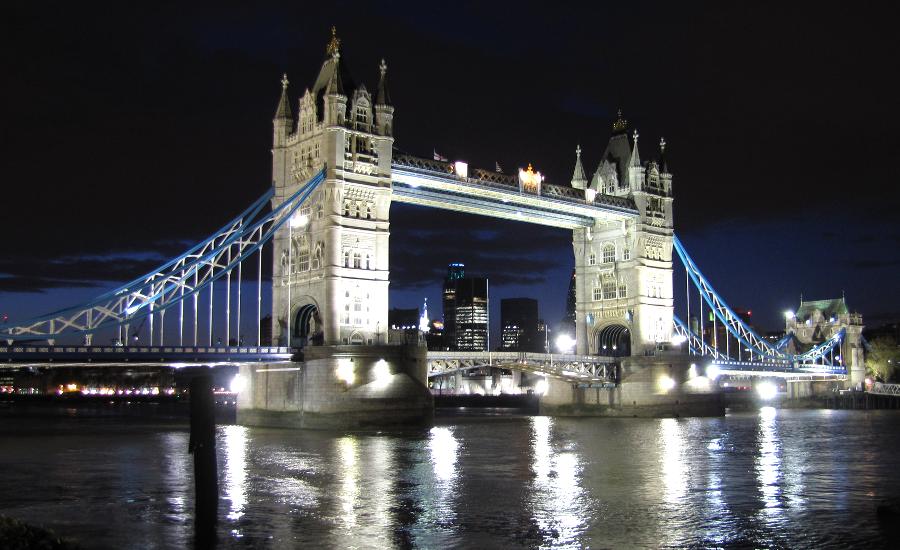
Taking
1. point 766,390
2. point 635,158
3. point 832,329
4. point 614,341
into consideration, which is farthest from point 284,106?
point 832,329

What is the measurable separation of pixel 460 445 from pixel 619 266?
128ft

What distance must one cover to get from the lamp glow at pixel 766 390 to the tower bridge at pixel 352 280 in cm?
4072

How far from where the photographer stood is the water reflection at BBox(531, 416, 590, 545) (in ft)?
83.7

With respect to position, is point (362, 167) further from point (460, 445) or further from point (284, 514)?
point (284, 514)

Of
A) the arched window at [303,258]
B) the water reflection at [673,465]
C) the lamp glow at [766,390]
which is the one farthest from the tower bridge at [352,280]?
the lamp glow at [766,390]

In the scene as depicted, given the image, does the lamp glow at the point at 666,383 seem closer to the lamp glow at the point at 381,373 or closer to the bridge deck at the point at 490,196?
the bridge deck at the point at 490,196

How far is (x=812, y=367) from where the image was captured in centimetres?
11219

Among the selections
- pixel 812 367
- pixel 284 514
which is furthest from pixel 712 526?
pixel 812 367

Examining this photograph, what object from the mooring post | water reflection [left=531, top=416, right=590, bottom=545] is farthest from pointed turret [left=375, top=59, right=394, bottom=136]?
the mooring post

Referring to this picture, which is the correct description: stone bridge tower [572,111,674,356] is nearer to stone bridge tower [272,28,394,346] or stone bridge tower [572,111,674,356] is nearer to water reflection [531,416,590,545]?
stone bridge tower [272,28,394,346]

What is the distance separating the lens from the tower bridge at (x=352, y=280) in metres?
59.8

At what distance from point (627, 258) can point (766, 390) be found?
47.5 meters

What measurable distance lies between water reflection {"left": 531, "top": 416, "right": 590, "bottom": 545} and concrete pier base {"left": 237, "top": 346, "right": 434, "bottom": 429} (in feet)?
40.7

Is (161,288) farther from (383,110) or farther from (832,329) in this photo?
(832,329)
